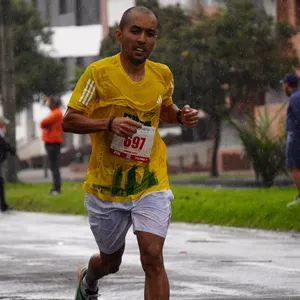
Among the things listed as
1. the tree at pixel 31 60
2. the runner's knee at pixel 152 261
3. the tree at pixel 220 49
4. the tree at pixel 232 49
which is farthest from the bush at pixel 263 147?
the tree at pixel 31 60

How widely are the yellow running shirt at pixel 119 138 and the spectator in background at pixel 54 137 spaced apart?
50.0ft

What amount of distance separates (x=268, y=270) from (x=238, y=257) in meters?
1.34

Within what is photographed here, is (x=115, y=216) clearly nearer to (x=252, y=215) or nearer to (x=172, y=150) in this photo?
(x=252, y=215)

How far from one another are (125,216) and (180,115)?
27.7 inches

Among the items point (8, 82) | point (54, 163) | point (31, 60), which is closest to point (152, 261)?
point (54, 163)

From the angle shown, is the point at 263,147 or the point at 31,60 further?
the point at 31,60

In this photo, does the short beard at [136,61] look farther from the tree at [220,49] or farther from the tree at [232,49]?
the tree at [232,49]

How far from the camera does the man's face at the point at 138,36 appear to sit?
7.64 m

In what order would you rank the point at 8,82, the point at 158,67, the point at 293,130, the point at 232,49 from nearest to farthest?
the point at 158,67 < the point at 293,130 < the point at 8,82 < the point at 232,49

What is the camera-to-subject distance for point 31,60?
186ft

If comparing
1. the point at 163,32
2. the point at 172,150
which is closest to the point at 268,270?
the point at 163,32

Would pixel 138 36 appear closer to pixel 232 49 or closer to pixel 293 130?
pixel 293 130

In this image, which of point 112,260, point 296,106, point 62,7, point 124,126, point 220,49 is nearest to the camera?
point 124,126

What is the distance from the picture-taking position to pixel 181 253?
13016mm
